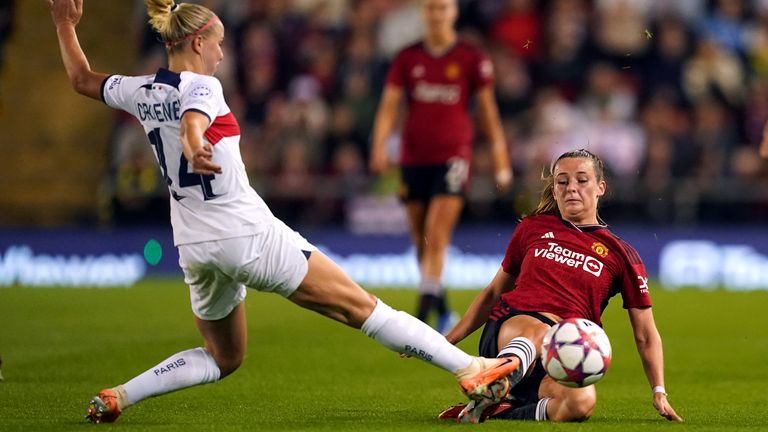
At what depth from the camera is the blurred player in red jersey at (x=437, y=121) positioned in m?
11.5

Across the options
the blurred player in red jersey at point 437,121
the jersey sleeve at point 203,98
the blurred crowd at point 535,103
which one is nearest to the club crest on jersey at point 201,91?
the jersey sleeve at point 203,98

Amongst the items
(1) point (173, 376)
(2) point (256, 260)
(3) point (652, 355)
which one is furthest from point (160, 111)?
(3) point (652, 355)

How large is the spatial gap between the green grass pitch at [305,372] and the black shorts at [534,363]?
330 mm

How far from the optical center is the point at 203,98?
19.4 feet

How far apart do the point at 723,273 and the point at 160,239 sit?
7088mm

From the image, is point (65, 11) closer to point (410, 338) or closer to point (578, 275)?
point (410, 338)

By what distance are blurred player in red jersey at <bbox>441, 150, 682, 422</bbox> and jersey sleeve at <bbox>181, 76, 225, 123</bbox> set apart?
1681 mm

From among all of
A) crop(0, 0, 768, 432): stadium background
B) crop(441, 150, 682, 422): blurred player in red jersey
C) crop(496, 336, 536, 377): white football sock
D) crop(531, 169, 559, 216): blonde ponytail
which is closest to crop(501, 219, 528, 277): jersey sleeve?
crop(441, 150, 682, 422): blurred player in red jersey

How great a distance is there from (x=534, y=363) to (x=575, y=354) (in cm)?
50

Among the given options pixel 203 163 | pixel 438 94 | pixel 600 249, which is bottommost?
pixel 600 249

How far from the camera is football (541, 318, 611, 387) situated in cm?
607

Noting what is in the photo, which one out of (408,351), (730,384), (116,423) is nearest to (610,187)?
(408,351)

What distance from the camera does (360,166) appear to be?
58.0 feet

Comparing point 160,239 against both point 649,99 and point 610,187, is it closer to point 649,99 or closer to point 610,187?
point 649,99
